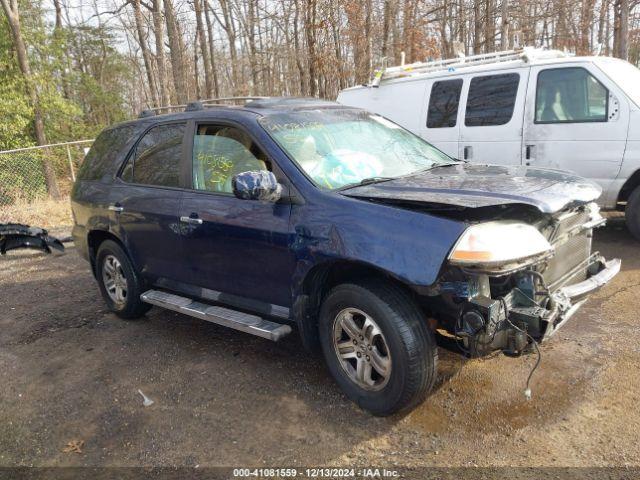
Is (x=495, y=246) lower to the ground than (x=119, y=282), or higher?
higher

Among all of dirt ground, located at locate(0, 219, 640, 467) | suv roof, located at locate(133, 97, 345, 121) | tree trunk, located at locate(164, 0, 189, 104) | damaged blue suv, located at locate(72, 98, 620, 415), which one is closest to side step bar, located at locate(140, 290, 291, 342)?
damaged blue suv, located at locate(72, 98, 620, 415)

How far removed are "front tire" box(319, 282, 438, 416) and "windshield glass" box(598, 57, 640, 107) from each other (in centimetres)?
450

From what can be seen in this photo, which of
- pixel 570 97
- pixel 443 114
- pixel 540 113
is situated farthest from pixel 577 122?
pixel 443 114

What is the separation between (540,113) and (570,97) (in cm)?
36

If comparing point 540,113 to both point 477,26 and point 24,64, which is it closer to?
point 24,64

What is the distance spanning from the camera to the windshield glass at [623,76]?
19.1 feet

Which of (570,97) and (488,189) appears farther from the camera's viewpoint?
(570,97)

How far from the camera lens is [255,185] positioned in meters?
3.22

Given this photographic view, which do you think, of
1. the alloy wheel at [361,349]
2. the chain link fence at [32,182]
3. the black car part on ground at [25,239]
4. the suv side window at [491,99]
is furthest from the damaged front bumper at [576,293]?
the chain link fence at [32,182]

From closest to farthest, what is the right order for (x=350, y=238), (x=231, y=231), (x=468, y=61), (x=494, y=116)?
(x=350, y=238) < (x=231, y=231) < (x=494, y=116) < (x=468, y=61)

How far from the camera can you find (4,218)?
11031 millimetres

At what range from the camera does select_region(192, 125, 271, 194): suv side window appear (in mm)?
3756

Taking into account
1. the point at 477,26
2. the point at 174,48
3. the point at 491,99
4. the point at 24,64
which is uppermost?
the point at 477,26

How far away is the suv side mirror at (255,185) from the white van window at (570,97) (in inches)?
174
